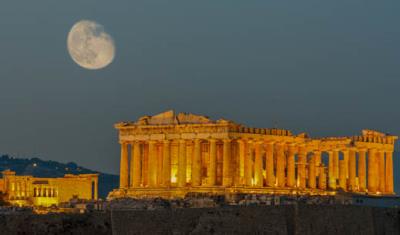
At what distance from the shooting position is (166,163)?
123312 mm

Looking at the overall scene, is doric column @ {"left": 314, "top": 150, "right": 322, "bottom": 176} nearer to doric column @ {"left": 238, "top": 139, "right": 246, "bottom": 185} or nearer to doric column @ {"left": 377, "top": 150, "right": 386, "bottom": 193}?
doric column @ {"left": 377, "top": 150, "right": 386, "bottom": 193}

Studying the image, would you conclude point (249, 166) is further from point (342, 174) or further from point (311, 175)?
point (342, 174)

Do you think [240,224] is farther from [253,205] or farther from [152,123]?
[152,123]

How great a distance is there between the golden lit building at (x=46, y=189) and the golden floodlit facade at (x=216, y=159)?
11.6 meters

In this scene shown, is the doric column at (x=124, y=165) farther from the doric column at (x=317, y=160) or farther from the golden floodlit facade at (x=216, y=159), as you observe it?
the doric column at (x=317, y=160)

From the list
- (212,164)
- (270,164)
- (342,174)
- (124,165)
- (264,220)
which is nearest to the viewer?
(264,220)

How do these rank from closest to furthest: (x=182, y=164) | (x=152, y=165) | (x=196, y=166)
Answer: (x=196, y=166)
(x=182, y=164)
(x=152, y=165)

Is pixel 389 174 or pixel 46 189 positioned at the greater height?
pixel 389 174

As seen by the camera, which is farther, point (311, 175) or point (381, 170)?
point (381, 170)

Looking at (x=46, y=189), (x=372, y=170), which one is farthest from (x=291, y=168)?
(x=46, y=189)

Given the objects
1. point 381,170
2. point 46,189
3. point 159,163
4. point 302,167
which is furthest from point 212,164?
point 46,189

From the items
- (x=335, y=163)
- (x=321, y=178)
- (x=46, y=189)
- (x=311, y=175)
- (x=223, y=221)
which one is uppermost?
(x=335, y=163)

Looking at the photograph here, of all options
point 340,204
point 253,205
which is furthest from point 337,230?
point 253,205

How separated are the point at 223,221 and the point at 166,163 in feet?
119
